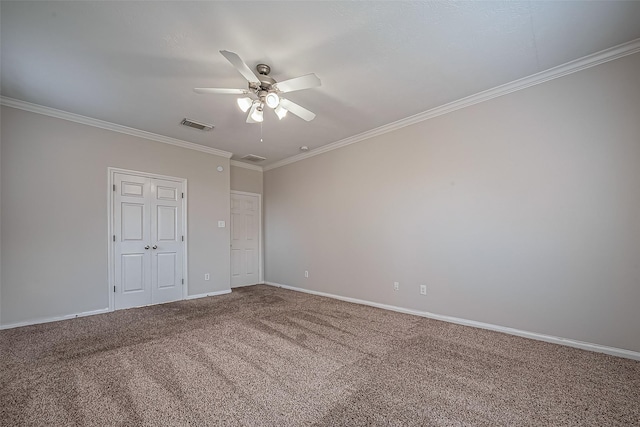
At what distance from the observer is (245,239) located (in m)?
6.11

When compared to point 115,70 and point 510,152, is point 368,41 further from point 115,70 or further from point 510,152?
point 115,70

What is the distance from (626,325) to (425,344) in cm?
171

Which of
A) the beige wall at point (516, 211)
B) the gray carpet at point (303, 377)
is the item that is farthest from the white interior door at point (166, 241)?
the beige wall at point (516, 211)

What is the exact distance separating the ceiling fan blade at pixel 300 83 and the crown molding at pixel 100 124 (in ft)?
9.94

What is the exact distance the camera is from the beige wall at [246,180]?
19.6 ft

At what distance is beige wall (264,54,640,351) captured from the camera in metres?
2.50

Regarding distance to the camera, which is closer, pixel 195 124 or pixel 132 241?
pixel 195 124

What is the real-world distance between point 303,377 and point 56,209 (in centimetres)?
Answer: 390

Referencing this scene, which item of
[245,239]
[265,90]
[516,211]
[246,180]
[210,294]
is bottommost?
[210,294]

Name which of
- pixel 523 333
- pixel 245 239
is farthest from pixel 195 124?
pixel 523 333

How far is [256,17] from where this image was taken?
6.88 feet

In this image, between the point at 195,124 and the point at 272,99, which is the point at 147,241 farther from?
the point at 272,99

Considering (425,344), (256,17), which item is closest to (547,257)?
(425,344)

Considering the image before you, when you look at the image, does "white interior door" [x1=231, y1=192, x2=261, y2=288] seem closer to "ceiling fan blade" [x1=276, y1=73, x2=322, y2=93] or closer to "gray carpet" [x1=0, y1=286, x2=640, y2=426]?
"gray carpet" [x1=0, y1=286, x2=640, y2=426]
